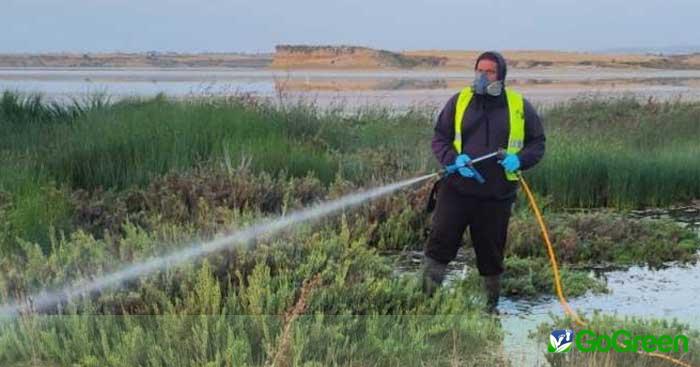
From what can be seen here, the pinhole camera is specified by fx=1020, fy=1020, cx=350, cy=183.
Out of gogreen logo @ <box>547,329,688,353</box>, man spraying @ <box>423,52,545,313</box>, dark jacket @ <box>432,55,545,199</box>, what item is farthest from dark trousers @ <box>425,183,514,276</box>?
gogreen logo @ <box>547,329,688,353</box>

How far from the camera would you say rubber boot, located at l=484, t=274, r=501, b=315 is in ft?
25.6

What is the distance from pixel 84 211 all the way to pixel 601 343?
570cm

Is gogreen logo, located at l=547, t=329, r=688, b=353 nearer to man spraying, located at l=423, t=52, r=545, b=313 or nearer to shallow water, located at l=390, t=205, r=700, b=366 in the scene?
shallow water, located at l=390, t=205, r=700, b=366

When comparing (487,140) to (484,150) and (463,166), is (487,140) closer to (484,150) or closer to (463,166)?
(484,150)

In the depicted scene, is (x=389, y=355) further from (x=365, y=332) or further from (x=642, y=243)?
(x=642, y=243)

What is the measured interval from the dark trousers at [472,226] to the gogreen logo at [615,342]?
149 centimetres

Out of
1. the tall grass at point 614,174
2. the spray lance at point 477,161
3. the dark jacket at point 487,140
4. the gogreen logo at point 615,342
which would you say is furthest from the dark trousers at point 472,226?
the tall grass at point 614,174

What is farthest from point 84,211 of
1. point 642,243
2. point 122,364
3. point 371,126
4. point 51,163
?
point 371,126

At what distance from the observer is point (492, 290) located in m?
7.86

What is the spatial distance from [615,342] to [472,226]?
6.28 feet

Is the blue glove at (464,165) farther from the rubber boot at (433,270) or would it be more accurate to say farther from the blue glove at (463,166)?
the rubber boot at (433,270)

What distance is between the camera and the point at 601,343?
5.84 metres

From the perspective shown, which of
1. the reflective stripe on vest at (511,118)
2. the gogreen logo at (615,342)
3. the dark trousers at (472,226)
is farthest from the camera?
the dark trousers at (472,226)

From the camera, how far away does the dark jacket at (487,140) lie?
7.18 m
